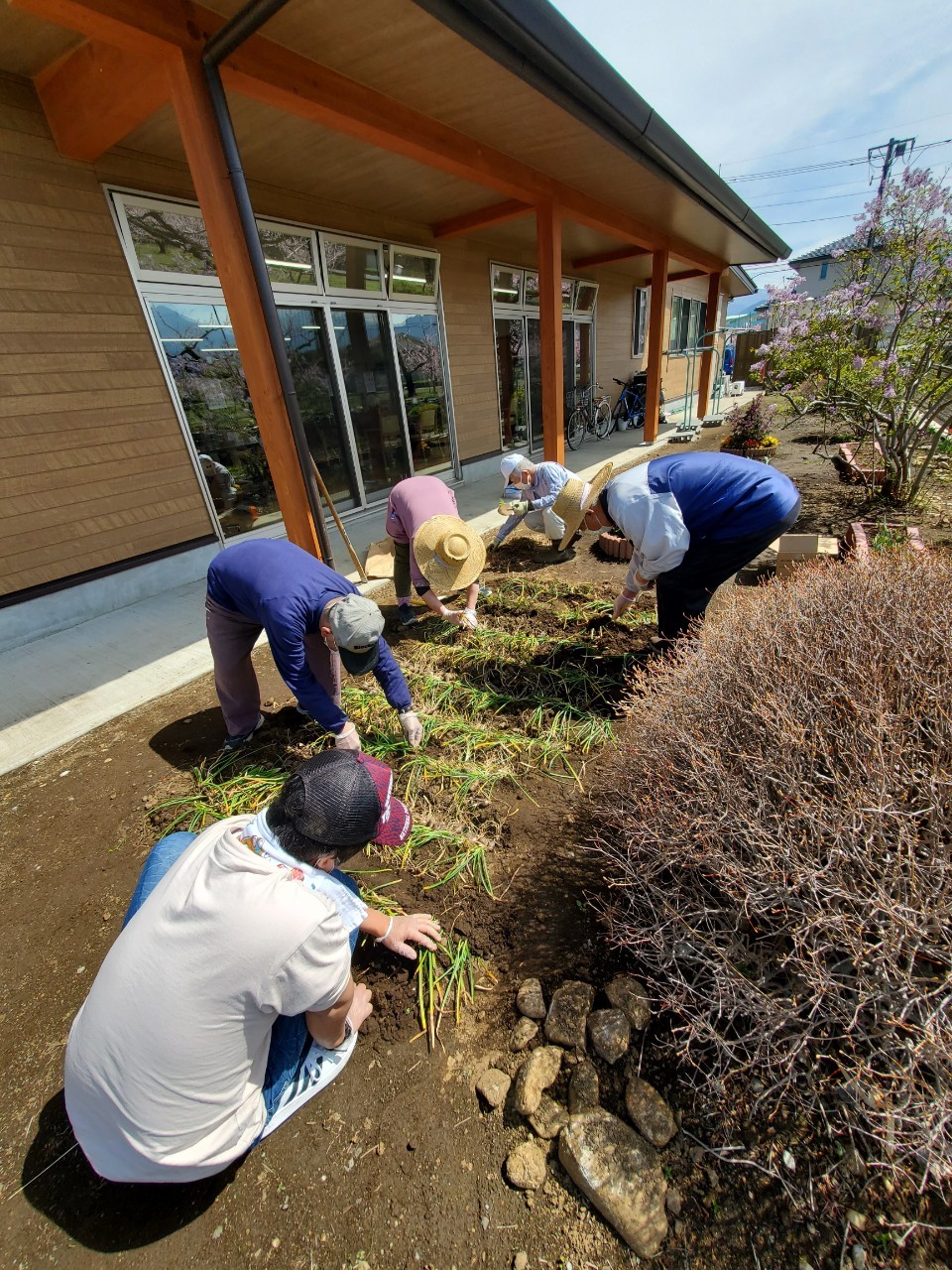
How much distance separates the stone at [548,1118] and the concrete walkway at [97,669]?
302cm

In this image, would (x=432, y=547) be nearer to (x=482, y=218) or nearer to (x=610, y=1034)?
(x=610, y=1034)

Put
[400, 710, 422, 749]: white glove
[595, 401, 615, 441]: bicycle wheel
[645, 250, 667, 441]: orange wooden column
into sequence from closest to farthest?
[400, 710, 422, 749]: white glove, [645, 250, 667, 441]: orange wooden column, [595, 401, 615, 441]: bicycle wheel

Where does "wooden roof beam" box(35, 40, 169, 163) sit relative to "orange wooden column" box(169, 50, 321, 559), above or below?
above

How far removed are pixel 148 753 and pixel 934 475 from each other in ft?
26.5

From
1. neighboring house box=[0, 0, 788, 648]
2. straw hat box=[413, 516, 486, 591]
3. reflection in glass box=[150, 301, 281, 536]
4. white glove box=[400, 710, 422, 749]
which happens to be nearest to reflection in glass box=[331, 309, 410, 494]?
neighboring house box=[0, 0, 788, 648]

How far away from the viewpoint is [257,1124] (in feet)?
4.18

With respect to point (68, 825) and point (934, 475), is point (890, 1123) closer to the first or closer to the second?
point (68, 825)

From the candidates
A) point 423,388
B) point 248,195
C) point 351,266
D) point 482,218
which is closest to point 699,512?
point 248,195

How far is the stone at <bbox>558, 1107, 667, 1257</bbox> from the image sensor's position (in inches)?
43.6

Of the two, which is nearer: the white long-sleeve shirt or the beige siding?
the beige siding

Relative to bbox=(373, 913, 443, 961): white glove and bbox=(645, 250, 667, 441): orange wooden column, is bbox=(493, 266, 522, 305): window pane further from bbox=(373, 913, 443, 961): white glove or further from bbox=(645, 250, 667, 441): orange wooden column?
bbox=(373, 913, 443, 961): white glove

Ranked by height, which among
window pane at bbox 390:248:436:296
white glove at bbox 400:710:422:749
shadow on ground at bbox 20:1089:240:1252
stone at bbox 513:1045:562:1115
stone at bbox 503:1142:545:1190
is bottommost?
shadow on ground at bbox 20:1089:240:1252

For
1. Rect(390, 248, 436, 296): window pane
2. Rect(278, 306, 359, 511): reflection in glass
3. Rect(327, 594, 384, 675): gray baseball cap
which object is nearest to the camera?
Rect(327, 594, 384, 675): gray baseball cap

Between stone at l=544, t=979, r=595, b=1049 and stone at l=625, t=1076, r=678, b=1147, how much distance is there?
0.51 feet
